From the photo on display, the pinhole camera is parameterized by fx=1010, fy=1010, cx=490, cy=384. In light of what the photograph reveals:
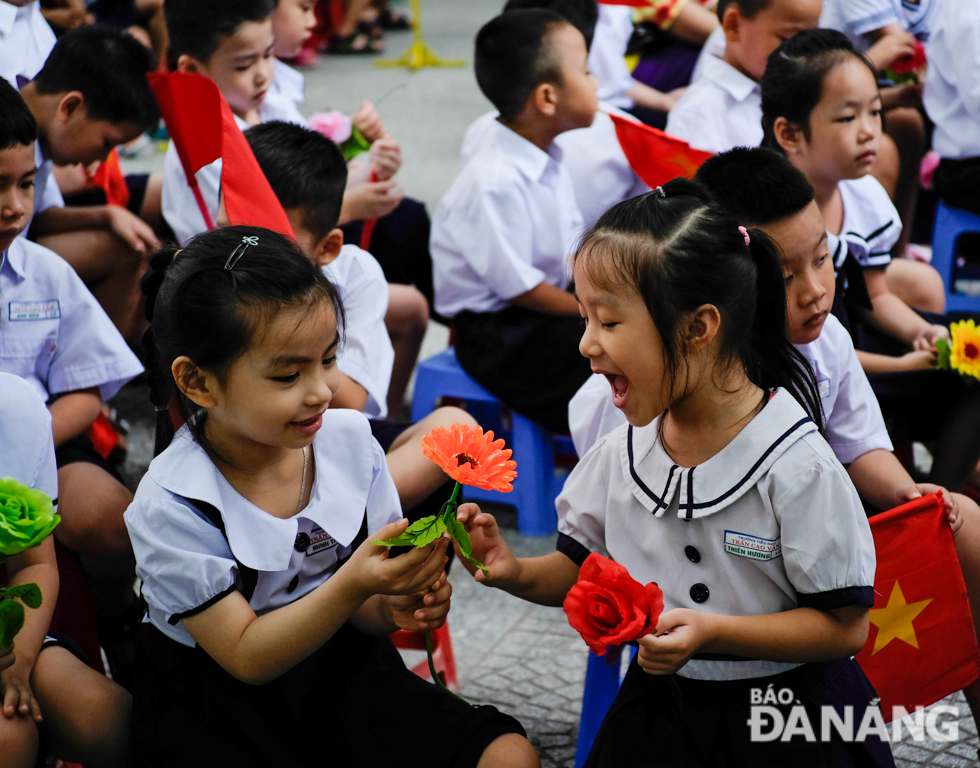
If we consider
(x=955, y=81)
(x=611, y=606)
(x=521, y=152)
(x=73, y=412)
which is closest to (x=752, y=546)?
(x=611, y=606)

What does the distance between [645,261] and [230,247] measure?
0.56m

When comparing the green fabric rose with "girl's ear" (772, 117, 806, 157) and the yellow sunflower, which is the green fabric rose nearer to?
the yellow sunflower

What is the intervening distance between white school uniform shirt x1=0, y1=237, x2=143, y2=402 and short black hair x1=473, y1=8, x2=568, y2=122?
1.25 m

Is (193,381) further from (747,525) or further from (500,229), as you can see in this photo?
(500,229)

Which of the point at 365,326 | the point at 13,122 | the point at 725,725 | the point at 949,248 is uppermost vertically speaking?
the point at 13,122

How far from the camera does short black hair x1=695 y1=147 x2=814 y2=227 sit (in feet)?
5.11

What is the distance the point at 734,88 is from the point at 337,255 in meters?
1.47

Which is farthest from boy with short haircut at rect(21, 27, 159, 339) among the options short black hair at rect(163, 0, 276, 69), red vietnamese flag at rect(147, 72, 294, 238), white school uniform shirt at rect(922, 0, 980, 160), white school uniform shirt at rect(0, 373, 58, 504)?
white school uniform shirt at rect(922, 0, 980, 160)

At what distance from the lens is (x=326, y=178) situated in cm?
205

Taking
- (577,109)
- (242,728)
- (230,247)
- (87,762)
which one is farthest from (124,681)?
(577,109)

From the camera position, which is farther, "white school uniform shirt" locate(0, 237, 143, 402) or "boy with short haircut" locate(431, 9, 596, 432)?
"boy with short haircut" locate(431, 9, 596, 432)

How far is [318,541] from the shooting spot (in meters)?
1.42

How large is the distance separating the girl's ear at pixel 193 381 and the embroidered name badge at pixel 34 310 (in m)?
0.72

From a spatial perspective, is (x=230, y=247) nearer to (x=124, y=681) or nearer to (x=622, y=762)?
(x=124, y=681)
